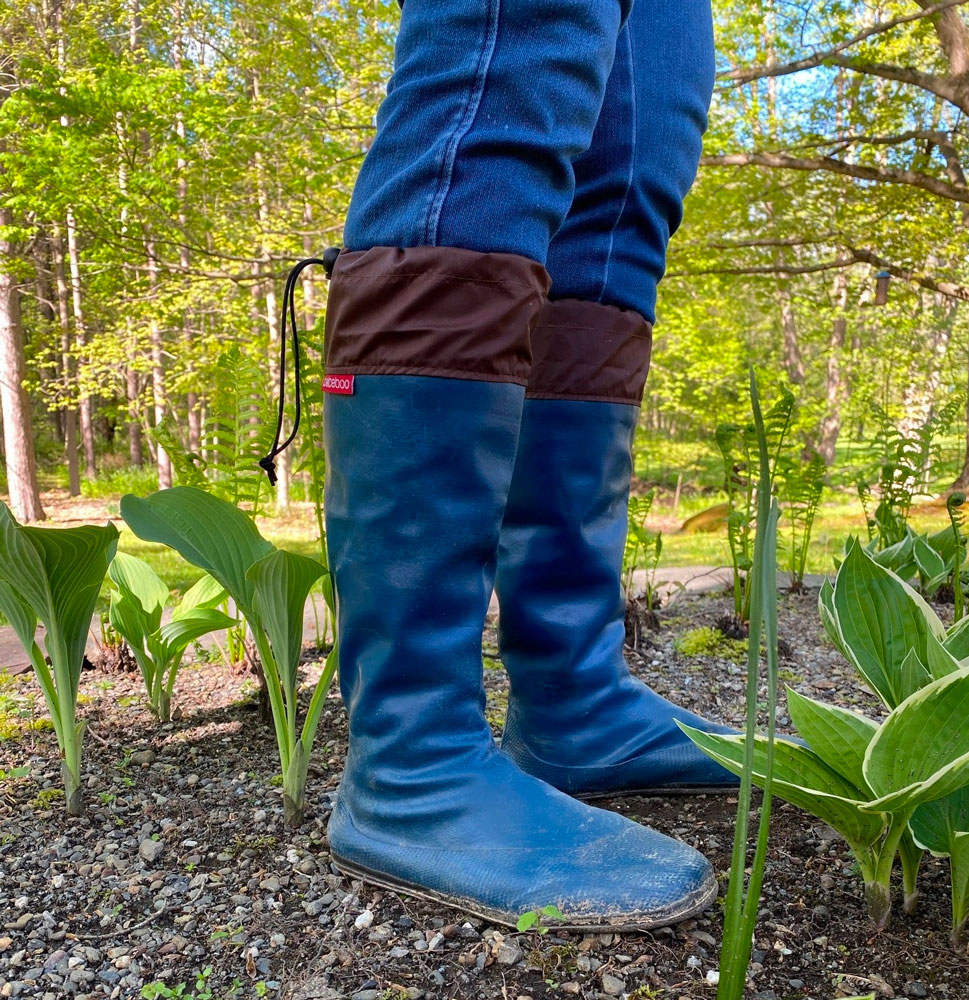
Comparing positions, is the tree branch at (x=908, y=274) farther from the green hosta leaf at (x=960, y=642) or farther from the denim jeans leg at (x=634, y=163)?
the green hosta leaf at (x=960, y=642)

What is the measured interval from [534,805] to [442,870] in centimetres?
12

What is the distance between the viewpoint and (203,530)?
44.7 inches

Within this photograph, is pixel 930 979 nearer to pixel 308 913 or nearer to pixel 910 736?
→ pixel 910 736

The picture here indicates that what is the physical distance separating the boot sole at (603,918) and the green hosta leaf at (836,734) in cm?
19

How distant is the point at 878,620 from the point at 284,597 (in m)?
0.72

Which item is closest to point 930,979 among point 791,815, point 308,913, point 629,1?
point 791,815

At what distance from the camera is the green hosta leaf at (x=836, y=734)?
0.81m

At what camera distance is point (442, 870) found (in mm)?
925

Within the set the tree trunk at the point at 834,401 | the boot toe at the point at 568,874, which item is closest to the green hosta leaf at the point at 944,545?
the boot toe at the point at 568,874

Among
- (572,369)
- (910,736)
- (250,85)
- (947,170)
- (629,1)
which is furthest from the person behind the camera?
Result: (250,85)

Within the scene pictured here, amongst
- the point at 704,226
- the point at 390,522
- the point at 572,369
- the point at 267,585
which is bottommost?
the point at 267,585

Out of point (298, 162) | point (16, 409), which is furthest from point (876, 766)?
point (16, 409)

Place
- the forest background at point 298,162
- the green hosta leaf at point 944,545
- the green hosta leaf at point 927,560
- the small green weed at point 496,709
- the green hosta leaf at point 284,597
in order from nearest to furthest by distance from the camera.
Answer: the green hosta leaf at point 284,597, the small green weed at point 496,709, the green hosta leaf at point 927,560, the green hosta leaf at point 944,545, the forest background at point 298,162

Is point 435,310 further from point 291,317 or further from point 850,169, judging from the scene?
point 850,169
